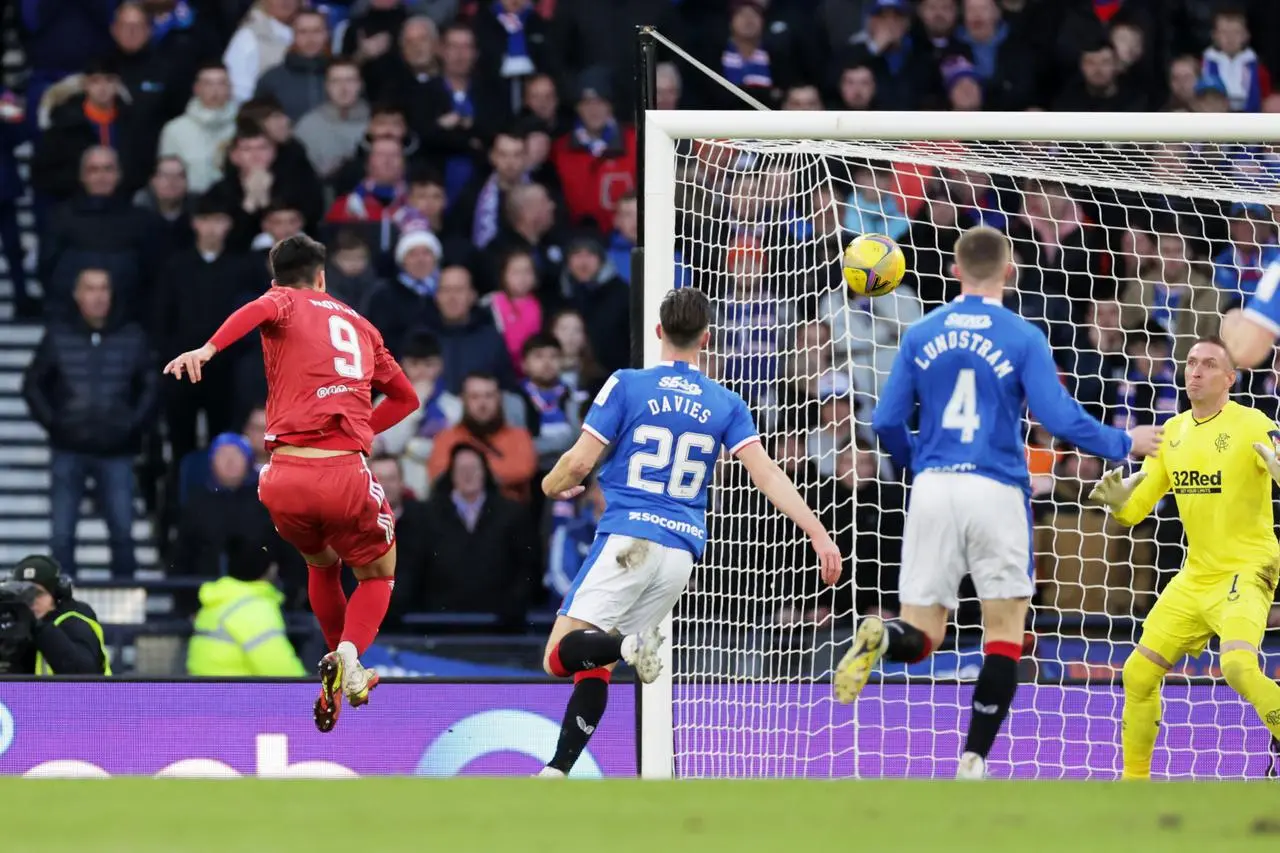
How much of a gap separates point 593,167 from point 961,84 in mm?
2584

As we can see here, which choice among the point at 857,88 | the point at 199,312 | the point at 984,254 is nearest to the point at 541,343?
the point at 199,312

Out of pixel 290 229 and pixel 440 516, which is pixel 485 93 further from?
pixel 440 516

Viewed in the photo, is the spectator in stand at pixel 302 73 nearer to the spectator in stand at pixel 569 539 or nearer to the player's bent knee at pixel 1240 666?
the spectator in stand at pixel 569 539

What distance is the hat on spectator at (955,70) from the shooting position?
A: 1367 centimetres

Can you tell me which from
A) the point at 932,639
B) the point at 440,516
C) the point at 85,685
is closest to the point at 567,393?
the point at 440,516

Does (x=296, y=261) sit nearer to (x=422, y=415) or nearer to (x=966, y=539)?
(x=966, y=539)

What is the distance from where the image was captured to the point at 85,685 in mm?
9617

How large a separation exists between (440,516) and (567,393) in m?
1.26

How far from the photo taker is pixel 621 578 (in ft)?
24.9

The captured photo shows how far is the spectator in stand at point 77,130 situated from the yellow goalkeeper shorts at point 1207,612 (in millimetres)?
7476

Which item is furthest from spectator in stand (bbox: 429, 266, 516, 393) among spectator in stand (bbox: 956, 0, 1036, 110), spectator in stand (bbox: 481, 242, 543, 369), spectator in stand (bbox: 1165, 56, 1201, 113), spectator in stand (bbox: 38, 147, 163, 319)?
spectator in stand (bbox: 1165, 56, 1201, 113)

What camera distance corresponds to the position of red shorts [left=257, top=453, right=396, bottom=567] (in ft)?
26.0

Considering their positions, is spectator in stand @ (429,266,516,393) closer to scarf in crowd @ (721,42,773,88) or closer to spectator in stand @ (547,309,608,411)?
spectator in stand @ (547,309,608,411)

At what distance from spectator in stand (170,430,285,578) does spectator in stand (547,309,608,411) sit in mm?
2012
